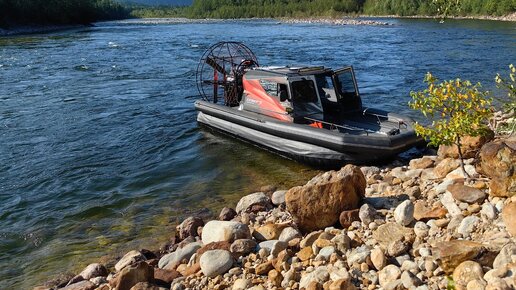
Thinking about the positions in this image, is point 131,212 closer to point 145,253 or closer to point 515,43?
point 145,253

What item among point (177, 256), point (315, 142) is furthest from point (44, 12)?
point (177, 256)

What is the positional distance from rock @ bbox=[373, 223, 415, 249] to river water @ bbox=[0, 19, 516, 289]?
363 cm

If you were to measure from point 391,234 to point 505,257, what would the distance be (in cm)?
144

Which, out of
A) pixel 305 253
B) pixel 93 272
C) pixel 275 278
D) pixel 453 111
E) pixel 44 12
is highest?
Result: pixel 44 12

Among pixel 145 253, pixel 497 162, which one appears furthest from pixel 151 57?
pixel 497 162

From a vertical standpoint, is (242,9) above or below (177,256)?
above

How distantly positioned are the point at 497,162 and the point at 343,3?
108m

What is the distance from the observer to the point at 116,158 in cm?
1198

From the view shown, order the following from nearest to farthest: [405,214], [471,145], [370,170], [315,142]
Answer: [405,214]
[471,145]
[370,170]
[315,142]

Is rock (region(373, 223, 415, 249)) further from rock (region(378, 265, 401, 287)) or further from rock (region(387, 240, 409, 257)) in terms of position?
rock (region(378, 265, 401, 287))

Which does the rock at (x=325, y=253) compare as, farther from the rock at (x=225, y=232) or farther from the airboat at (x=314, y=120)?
the airboat at (x=314, y=120)

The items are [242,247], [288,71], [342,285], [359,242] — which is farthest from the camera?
[288,71]

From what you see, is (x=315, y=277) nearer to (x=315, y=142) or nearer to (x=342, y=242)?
(x=342, y=242)

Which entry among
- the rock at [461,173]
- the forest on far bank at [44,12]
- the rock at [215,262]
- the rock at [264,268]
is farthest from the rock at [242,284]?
the forest on far bank at [44,12]
